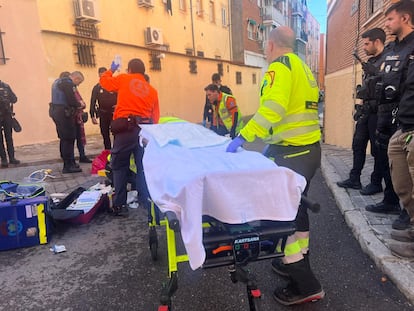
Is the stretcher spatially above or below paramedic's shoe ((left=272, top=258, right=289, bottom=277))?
above

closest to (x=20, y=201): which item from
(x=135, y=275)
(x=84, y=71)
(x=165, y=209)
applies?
(x=135, y=275)

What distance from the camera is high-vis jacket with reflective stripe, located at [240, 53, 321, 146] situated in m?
2.49

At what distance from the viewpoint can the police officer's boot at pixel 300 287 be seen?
243cm

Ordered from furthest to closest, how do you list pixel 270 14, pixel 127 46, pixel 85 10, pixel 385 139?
pixel 270 14 → pixel 127 46 → pixel 85 10 → pixel 385 139

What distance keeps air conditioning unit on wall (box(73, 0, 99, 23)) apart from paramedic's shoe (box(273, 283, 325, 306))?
493 inches

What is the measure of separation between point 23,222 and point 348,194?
3.99 metres

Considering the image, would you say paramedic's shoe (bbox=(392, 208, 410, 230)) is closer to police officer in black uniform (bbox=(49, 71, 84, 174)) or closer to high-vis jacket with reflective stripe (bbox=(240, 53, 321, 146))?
high-vis jacket with reflective stripe (bbox=(240, 53, 321, 146))

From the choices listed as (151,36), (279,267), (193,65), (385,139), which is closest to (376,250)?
(279,267)

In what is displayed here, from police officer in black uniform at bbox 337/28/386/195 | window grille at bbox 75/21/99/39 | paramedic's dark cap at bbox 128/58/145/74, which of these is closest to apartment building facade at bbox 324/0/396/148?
police officer in black uniform at bbox 337/28/386/195

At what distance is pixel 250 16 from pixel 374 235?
27.1 meters

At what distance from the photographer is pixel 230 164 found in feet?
6.91

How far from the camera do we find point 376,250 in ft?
10.2

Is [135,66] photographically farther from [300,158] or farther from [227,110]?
[300,158]

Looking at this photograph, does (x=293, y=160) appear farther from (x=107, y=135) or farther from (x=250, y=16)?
(x=250, y=16)
